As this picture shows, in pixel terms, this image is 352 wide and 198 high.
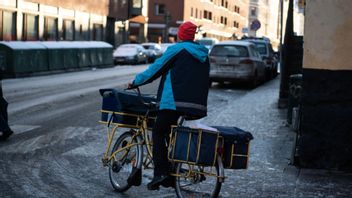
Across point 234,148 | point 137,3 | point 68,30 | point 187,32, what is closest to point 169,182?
point 234,148

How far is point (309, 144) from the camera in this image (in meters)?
7.88

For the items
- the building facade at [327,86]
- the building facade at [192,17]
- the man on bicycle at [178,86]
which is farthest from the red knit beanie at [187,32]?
the building facade at [192,17]

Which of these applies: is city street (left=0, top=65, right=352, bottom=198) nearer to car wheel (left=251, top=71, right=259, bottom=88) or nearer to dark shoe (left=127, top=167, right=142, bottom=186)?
dark shoe (left=127, top=167, right=142, bottom=186)

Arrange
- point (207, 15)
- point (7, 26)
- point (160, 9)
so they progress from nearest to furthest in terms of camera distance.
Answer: point (7, 26) < point (160, 9) < point (207, 15)

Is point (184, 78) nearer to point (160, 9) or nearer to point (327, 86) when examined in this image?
point (327, 86)

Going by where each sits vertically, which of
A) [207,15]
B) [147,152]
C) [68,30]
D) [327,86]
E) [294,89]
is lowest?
[147,152]

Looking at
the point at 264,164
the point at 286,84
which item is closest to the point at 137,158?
the point at 264,164

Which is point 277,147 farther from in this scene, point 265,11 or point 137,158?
point 265,11

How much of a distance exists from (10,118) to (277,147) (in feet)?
18.8

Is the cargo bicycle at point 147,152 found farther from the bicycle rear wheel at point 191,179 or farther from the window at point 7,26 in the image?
the window at point 7,26

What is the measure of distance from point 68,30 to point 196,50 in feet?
127

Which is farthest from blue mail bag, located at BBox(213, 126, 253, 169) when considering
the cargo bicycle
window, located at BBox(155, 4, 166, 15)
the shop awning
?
window, located at BBox(155, 4, 166, 15)

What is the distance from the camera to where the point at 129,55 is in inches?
1641

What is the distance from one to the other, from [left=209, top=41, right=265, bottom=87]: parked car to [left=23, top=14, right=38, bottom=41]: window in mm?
18592
